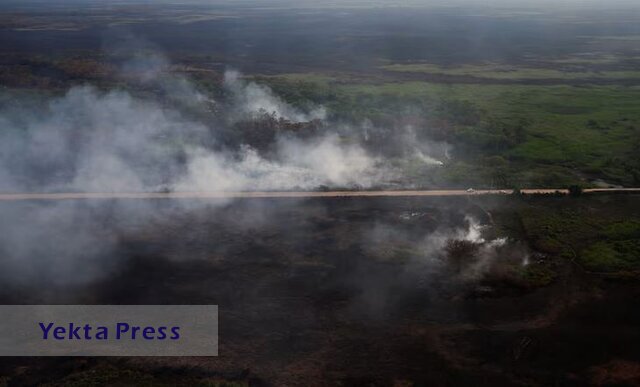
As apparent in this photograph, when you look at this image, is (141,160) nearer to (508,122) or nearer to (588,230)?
(588,230)

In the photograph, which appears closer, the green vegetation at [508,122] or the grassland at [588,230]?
the grassland at [588,230]

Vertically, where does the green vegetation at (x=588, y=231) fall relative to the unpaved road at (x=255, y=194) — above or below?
below

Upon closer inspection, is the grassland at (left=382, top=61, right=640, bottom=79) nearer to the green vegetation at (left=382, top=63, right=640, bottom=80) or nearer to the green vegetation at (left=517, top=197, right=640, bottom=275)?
the green vegetation at (left=382, top=63, right=640, bottom=80)

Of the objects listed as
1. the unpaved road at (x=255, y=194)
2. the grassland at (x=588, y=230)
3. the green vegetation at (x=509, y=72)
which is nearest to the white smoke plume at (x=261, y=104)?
the unpaved road at (x=255, y=194)

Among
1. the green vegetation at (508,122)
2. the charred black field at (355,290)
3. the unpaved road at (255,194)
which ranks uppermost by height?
the green vegetation at (508,122)

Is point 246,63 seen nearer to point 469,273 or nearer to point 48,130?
point 48,130

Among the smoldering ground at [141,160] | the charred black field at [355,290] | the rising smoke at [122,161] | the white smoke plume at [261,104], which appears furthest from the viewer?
the white smoke plume at [261,104]

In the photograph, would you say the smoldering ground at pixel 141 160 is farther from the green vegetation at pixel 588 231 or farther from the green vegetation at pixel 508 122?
the green vegetation at pixel 588 231

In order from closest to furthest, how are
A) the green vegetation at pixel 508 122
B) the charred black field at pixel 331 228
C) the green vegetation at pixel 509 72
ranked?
the charred black field at pixel 331 228
the green vegetation at pixel 508 122
the green vegetation at pixel 509 72
